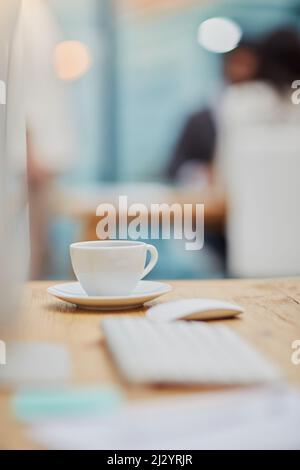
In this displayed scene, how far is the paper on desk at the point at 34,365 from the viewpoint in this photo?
0.41 metres

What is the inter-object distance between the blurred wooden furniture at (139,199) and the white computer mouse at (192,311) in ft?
1.22

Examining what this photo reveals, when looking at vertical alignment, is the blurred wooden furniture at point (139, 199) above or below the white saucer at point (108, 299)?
above

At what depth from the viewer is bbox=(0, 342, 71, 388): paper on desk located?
1.33ft

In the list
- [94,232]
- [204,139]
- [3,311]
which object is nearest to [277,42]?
[204,139]

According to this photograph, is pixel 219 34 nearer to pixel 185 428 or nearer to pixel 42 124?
pixel 42 124

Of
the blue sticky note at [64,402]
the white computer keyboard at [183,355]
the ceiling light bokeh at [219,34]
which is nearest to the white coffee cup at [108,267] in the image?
the white computer keyboard at [183,355]

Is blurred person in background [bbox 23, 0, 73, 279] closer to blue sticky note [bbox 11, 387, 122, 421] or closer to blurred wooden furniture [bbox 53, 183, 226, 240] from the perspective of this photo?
blurred wooden furniture [bbox 53, 183, 226, 240]

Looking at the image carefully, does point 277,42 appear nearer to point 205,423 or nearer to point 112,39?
point 112,39

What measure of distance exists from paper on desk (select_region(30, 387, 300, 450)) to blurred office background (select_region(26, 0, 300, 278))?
21.9 inches

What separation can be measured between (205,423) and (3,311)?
269mm

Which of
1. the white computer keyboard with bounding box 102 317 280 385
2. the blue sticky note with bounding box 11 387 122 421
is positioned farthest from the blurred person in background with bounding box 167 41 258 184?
the blue sticky note with bounding box 11 387 122 421

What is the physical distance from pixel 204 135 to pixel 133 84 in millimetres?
177

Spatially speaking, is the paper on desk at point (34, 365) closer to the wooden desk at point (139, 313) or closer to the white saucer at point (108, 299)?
the wooden desk at point (139, 313)
